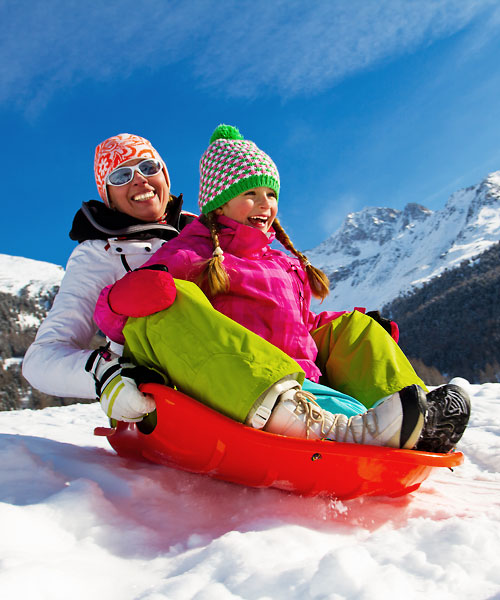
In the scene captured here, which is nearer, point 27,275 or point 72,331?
point 72,331

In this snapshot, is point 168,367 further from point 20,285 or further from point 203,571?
point 20,285

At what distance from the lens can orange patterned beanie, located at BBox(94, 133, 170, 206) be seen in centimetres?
268

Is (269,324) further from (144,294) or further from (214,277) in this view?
(144,294)

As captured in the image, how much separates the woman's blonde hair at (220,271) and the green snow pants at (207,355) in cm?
25

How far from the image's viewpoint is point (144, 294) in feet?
4.96

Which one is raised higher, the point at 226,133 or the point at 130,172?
the point at 226,133

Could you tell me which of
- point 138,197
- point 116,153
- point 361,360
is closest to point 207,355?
point 361,360

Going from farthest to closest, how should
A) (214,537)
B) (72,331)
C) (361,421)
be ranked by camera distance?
(72,331) < (361,421) < (214,537)

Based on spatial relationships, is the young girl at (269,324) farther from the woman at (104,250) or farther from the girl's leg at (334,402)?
the woman at (104,250)

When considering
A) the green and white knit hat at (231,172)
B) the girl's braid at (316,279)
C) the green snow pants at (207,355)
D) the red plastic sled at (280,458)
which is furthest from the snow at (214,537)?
the green and white knit hat at (231,172)

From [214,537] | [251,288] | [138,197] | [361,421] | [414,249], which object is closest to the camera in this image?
[214,537]

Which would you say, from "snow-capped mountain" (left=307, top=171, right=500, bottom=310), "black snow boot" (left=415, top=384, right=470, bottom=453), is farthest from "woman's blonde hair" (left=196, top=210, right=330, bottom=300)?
"snow-capped mountain" (left=307, top=171, right=500, bottom=310)

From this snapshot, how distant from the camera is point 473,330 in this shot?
5747 centimetres

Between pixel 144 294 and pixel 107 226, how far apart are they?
998 millimetres
